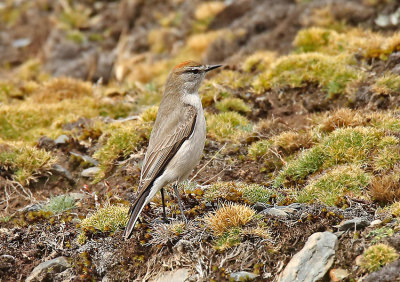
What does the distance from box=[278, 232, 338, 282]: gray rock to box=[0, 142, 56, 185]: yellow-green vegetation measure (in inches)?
247

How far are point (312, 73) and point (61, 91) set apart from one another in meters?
7.64

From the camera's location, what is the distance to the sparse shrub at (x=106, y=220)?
8.02 metres

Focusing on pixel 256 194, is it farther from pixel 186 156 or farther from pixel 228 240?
pixel 228 240

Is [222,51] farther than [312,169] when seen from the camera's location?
Yes

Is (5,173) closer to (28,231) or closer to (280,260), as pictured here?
(28,231)

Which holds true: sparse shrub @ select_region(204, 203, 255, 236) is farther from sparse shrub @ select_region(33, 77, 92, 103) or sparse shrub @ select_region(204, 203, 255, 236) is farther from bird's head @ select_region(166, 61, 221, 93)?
sparse shrub @ select_region(33, 77, 92, 103)

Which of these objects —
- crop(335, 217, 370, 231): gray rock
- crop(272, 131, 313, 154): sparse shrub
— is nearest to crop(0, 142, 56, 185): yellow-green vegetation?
crop(272, 131, 313, 154): sparse shrub

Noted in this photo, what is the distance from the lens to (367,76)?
12273 millimetres

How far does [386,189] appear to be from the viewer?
25.0 feet

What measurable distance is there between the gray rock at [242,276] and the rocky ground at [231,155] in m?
0.03

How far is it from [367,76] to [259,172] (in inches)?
169

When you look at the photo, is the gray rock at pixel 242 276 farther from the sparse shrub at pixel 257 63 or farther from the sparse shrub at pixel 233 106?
the sparse shrub at pixel 257 63

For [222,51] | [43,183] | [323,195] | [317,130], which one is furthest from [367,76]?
[43,183]

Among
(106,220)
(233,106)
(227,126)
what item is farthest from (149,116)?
(106,220)
